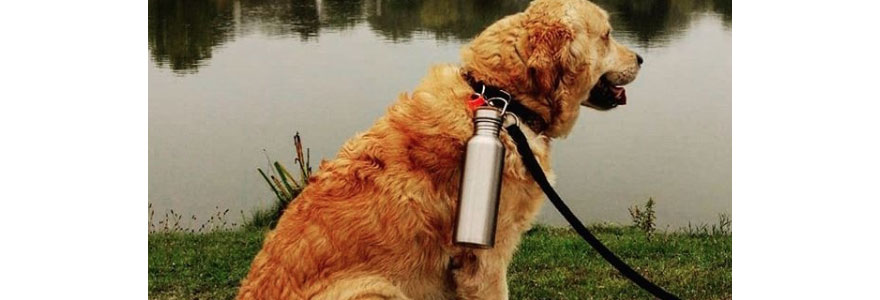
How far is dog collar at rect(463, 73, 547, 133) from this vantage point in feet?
11.4

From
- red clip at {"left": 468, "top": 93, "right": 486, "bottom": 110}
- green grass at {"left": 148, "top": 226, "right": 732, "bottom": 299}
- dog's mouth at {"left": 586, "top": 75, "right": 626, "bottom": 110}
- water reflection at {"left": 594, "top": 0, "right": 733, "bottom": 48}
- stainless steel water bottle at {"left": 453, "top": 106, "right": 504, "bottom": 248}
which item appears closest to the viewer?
stainless steel water bottle at {"left": 453, "top": 106, "right": 504, "bottom": 248}

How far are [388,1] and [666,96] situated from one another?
165 centimetres

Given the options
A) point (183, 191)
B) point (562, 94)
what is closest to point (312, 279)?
→ point (562, 94)

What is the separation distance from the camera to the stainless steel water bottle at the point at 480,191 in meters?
3.20

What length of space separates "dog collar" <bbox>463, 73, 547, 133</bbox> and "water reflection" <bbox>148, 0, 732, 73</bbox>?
1152mm

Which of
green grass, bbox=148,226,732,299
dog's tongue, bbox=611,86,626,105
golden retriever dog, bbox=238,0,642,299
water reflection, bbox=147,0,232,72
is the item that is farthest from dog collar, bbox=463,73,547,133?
water reflection, bbox=147,0,232,72

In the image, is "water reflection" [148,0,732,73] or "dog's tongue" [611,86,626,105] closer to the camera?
"dog's tongue" [611,86,626,105]

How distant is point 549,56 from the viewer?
344 centimetres

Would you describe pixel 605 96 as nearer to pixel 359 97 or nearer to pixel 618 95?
pixel 618 95

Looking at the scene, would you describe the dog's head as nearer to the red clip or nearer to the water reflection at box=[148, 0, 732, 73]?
the red clip

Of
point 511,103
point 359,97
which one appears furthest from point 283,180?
point 511,103

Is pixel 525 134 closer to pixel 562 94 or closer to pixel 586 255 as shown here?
pixel 562 94

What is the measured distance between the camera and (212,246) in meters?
4.88

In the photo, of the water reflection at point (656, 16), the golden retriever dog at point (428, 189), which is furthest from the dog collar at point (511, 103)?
the water reflection at point (656, 16)
